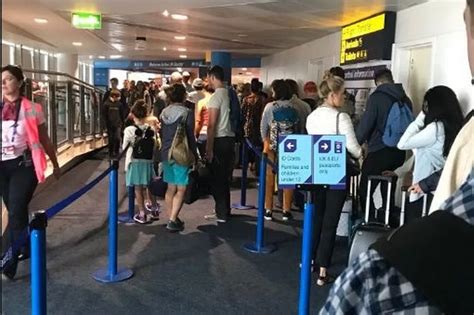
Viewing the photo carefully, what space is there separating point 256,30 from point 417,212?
21.3 feet

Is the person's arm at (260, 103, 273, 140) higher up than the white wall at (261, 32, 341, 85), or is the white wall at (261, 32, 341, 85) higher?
the white wall at (261, 32, 341, 85)

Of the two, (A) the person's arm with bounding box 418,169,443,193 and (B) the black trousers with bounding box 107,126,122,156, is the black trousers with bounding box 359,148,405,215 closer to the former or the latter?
(A) the person's arm with bounding box 418,169,443,193

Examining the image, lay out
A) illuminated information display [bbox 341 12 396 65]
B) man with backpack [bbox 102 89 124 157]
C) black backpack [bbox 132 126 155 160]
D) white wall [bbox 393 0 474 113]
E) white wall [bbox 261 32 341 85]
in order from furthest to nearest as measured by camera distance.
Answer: man with backpack [bbox 102 89 124 157] → white wall [bbox 261 32 341 85] → illuminated information display [bbox 341 12 396 65] → black backpack [bbox 132 126 155 160] → white wall [bbox 393 0 474 113]

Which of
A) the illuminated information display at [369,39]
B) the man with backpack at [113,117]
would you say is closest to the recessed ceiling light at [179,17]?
the illuminated information display at [369,39]

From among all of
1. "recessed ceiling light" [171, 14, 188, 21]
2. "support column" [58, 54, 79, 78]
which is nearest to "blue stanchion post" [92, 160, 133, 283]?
"recessed ceiling light" [171, 14, 188, 21]

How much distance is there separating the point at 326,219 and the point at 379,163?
1183mm

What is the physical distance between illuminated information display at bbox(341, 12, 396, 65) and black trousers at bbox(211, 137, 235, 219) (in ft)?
7.87

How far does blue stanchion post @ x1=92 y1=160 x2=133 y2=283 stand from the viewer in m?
3.77

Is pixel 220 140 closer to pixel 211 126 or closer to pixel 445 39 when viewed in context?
pixel 211 126

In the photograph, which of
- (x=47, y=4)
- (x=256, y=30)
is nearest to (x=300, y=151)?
(x=47, y=4)

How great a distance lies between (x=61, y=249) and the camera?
4531 millimetres

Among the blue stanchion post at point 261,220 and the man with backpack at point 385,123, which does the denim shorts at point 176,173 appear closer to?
the blue stanchion post at point 261,220

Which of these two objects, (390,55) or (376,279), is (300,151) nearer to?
(376,279)

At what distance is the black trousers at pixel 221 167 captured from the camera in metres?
5.47
